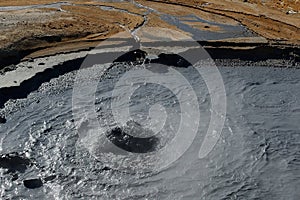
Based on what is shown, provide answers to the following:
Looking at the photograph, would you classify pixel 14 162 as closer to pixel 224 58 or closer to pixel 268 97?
pixel 268 97

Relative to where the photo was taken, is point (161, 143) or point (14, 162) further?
point (161, 143)

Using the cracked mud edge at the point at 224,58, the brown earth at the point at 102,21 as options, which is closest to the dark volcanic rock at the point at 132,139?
the cracked mud edge at the point at 224,58

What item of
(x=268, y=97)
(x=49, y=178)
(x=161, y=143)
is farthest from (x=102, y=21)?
(x=49, y=178)

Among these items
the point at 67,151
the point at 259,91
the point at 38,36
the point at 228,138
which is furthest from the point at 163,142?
the point at 38,36

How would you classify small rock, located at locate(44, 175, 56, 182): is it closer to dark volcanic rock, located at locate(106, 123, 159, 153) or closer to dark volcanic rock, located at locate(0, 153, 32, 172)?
dark volcanic rock, located at locate(0, 153, 32, 172)

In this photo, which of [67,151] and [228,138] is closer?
[67,151]

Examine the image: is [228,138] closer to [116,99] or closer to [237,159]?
[237,159]
